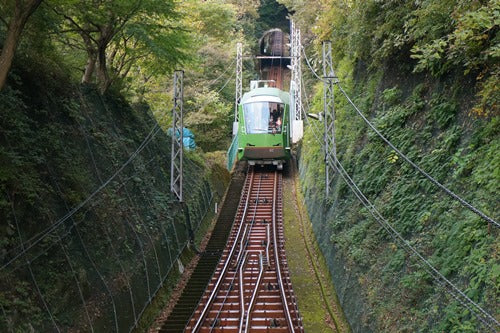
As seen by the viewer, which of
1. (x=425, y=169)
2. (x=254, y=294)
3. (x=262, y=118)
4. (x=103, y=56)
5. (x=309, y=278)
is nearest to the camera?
(x=425, y=169)

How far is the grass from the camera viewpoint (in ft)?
39.7

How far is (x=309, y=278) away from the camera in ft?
49.0

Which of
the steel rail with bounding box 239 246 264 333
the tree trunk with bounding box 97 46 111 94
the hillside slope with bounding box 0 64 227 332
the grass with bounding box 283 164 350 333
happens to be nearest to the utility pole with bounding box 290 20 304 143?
the grass with bounding box 283 164 350 333

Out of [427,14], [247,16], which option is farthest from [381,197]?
[247,16]

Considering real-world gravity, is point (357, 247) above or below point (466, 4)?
below

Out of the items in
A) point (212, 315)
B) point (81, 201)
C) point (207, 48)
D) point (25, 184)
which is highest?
point (207, 48)

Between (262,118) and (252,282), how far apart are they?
11253mm

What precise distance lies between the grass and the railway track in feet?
1.26

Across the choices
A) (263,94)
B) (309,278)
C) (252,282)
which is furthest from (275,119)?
(252,282)

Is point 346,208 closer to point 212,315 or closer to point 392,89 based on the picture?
point 392,89

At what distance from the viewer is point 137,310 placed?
37.6 ft

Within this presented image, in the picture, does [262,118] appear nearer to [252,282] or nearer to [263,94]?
[263,94]

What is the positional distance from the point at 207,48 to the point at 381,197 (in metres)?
25.2

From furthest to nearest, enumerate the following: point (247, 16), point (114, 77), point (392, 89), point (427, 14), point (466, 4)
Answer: point (247, 16)
point (114, 77)
point (392, 89)
point (427, 14)
point (466, 4)
